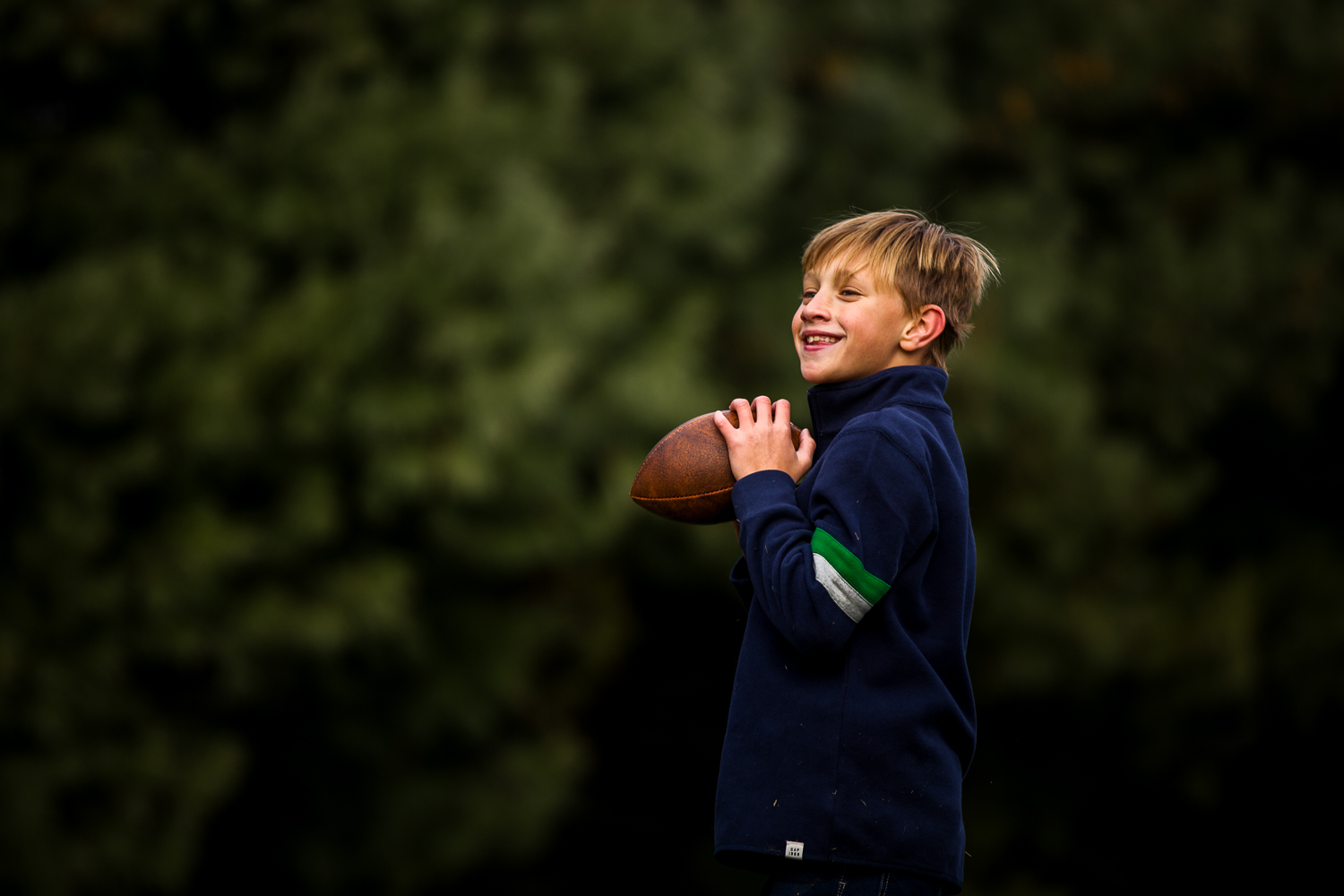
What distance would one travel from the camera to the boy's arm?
180cm

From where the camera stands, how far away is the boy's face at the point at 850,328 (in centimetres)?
202

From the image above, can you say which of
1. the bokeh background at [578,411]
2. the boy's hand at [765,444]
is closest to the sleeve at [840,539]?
the boy's hand at [765,444]

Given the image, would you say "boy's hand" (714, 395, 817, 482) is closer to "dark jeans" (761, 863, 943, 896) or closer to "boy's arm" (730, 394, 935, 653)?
"boy's arm" (730, 394, 935, 653)

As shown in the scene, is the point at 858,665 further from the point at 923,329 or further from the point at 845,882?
the point at 923,329

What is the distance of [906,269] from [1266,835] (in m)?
11.4

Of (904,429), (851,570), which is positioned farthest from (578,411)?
(851,570)

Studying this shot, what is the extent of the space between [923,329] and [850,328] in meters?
0.12

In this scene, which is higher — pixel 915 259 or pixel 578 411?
pixel 578 411

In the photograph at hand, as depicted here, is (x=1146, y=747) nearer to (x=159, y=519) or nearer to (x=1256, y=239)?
(x=1256, y=239)

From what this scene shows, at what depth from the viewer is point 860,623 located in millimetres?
1896

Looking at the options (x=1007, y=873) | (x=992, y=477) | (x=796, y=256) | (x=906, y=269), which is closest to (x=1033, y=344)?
(x=992, y=477)

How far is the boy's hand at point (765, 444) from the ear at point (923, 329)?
8.2 inches

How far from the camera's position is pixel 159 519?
704 cm

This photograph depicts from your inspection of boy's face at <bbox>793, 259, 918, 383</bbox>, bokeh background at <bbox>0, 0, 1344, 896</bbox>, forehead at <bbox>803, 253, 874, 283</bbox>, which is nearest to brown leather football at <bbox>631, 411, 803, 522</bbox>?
boy's face at <bbox>793, 259, 918, 383</bbox>
